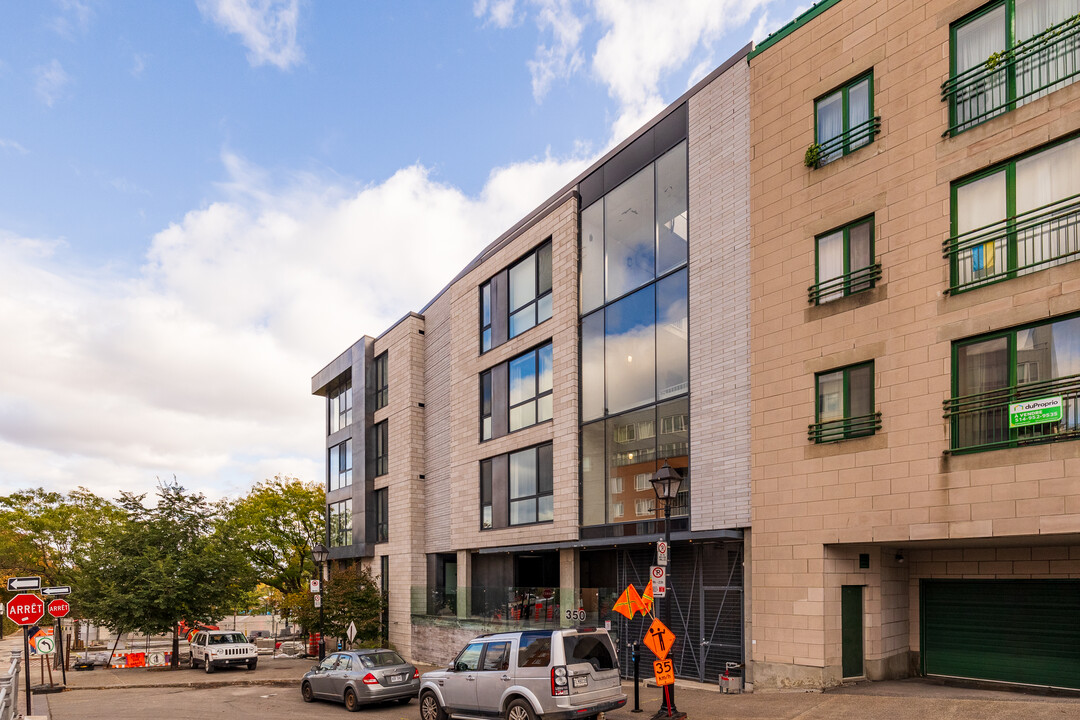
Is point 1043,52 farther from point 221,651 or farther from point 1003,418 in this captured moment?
point 221,651

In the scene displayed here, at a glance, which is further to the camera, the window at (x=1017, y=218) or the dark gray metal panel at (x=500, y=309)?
the dark gray metal panel at (x=500, y=309)

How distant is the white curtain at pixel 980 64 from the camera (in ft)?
47.1

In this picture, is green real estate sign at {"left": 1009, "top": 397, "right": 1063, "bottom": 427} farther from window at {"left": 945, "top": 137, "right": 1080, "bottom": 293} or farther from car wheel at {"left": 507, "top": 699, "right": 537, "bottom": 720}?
car wheel at {"left": 507, "top": 699, "right": 537, "bottom": 720}

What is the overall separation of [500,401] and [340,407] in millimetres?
17176

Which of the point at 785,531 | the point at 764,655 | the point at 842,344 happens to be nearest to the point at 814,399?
the point at 842,344

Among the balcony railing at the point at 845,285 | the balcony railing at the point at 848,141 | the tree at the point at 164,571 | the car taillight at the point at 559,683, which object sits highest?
the balcony railing at the point at 848,141

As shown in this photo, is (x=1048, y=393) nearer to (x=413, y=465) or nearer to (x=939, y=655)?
(x=939, y=655)

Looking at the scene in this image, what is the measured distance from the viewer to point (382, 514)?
3675 centimetres

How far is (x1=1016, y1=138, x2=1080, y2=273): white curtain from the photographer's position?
1306 centimetres

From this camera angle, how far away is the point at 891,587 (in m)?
16.6

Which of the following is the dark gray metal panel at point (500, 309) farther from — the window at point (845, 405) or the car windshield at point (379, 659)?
the window at point (845, 405)

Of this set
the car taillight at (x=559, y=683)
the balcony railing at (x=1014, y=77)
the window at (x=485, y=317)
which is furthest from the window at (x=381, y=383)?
the balcony railing at (x=1014, y=77)

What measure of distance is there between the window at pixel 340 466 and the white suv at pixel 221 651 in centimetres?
1003

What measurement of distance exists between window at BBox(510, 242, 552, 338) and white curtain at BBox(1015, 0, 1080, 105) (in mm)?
14879
